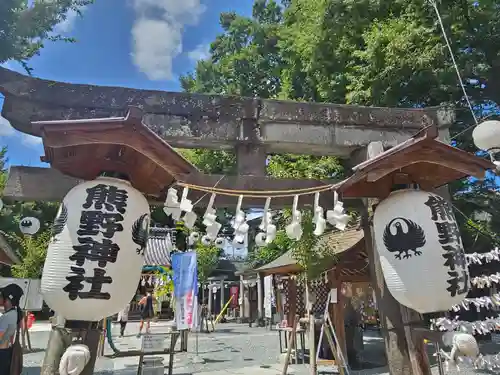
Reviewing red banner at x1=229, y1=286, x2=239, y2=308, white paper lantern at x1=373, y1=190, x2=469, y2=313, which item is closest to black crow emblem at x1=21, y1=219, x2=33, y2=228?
white paper lantern at x1=373, y1=190, x2=469, y2=313

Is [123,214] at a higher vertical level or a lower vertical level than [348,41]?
lower

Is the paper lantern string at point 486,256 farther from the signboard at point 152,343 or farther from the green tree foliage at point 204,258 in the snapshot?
the green tree foliage at point 204,258

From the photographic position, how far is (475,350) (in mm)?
3980

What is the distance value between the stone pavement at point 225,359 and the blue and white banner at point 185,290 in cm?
120

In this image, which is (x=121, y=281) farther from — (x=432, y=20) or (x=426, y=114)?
(x=432, y=20)

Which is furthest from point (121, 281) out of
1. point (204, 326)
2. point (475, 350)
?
point (204, 326)

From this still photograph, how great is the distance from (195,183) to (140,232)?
1623 mm

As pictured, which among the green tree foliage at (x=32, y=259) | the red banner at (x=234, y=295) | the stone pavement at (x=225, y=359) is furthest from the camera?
the red banner at (x=234, y=295)

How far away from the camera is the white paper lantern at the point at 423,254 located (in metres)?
4.44

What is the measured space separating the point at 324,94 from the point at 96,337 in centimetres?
1067

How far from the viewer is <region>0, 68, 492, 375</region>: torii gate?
4605mm

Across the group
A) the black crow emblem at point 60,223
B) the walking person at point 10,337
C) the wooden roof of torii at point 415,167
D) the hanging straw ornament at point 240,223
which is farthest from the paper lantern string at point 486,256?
the walking person at point 10,337

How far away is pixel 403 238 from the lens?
4.64m

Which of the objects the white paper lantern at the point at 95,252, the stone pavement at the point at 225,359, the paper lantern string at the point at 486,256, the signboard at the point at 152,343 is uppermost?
the paper lantern string at the point at 486,256
